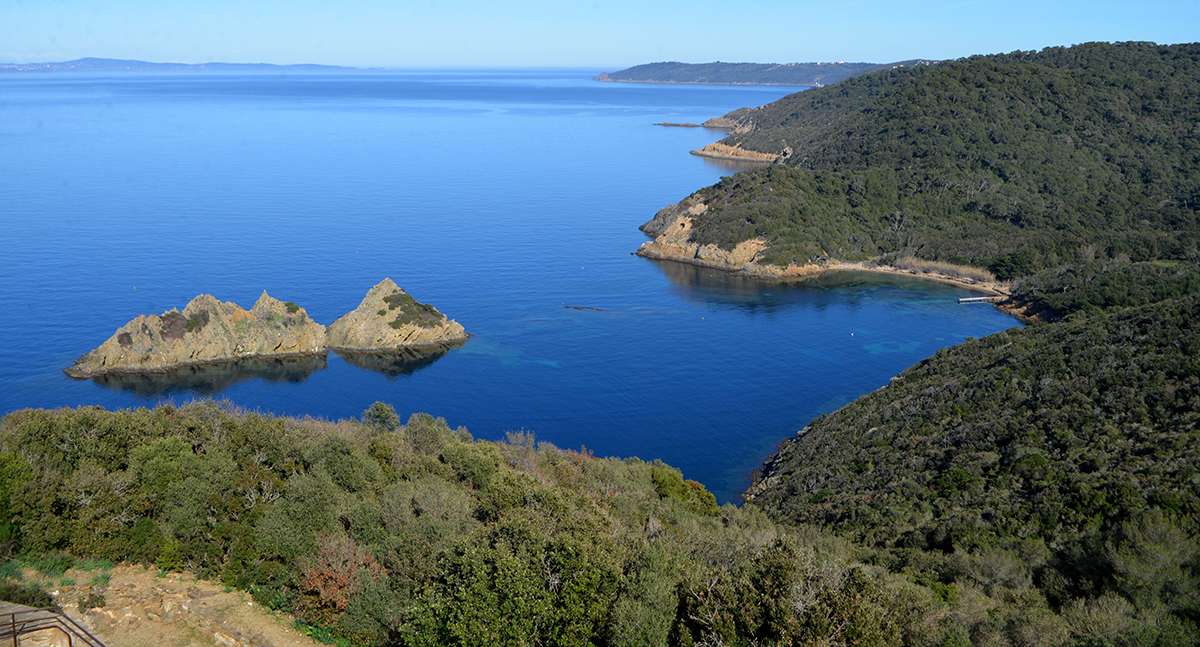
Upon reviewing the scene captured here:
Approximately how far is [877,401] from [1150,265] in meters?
49.2

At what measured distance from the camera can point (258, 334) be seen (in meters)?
71.6

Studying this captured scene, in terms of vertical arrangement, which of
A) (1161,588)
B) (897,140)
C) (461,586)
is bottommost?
(1161,588)

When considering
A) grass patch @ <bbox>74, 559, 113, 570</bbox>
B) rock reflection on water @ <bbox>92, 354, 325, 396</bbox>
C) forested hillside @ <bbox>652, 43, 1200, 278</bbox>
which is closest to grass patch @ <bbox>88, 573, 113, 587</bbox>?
grass patch @ <bbox>74, 559, 113, 570</bbox>

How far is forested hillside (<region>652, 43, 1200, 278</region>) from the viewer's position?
103000 millimetres

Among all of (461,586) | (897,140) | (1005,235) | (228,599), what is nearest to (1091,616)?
(461,586)

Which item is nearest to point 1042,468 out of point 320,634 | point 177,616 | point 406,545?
point 406,545

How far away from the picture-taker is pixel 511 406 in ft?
204

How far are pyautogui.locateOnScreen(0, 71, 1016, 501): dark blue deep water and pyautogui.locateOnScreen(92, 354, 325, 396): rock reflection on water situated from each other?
1.01 feet

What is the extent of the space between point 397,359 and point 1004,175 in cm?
8621

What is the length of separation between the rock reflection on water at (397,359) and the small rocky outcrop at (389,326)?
0.52 m

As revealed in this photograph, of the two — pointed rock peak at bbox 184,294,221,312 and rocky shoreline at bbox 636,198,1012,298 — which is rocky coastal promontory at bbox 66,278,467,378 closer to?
pointed rock peak at bbox 184,294,221,312

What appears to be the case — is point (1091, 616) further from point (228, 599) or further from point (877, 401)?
point (877, 401)

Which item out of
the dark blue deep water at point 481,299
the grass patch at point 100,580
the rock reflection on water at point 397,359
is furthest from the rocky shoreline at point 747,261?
the grass patch at point 100,580

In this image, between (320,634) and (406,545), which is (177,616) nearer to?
(320,634)
